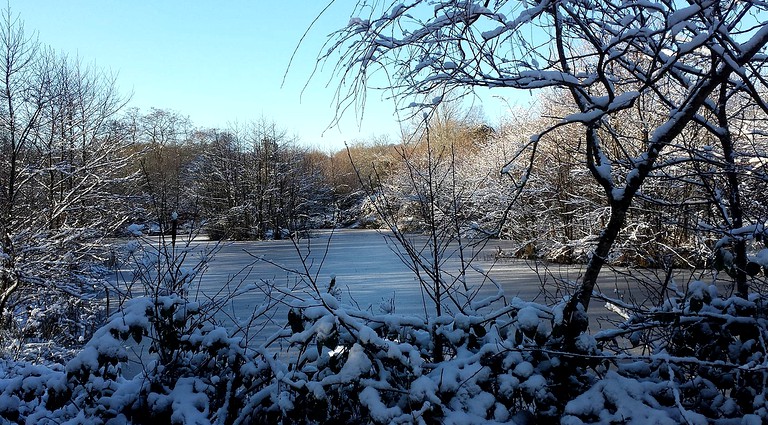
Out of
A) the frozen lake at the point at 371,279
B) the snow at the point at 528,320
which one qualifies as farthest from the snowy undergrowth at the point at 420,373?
the frozen lake at the point at 371,279

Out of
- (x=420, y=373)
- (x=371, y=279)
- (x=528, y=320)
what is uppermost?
(x=528, y=320)

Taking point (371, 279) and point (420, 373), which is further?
point (371, 279)

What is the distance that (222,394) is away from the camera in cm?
213

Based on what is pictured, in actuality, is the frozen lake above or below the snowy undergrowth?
below

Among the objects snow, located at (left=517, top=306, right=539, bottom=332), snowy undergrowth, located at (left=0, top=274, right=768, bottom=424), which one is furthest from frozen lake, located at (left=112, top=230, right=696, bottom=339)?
snow, located at (left=517, top=306, right=539, bottom=332)

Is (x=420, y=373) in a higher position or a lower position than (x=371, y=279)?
higher

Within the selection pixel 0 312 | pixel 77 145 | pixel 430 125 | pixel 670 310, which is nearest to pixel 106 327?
pixel 430 125

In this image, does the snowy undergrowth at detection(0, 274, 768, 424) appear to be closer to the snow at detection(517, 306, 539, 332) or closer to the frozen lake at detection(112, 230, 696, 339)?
the snow at detection(517, 306, 539, 332)

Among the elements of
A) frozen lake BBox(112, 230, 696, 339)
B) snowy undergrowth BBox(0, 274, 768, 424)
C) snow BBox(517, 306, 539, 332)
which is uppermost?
snow BBox(517, 306, 539, 332)

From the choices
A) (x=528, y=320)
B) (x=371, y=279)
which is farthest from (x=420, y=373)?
(x=371, y=279)

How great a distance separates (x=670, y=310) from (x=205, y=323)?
182cm

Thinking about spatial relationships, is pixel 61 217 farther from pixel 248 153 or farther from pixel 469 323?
pixel 248 153

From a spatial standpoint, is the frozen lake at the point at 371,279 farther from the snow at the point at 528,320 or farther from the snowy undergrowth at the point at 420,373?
the snow at the point at 528,320

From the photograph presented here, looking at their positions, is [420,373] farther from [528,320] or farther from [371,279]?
[371,279]
